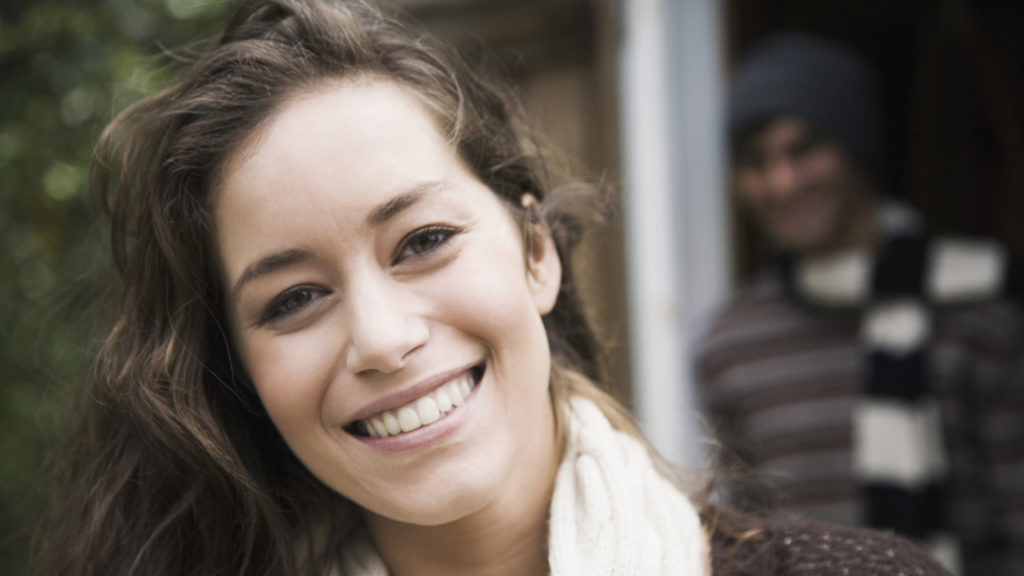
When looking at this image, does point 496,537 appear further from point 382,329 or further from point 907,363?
point 907,363

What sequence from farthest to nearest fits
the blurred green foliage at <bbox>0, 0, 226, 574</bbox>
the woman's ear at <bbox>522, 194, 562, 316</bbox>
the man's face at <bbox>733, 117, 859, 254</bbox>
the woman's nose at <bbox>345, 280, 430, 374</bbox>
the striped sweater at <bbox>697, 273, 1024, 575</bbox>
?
the man's face at <bbox>733, 117, 859, 254</bbox> < the striped sweater at <bbox>697, 273, 1024, 575</bbox> < the blurred green foliage at <bbox>0, 0, 226, 574</bbox> < the woman's ear at <bbox>522, 194, 562, 316</bbox> < the woman's nose at <bbox>345, 280, 430, 374</bbox>

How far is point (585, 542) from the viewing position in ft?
4.52

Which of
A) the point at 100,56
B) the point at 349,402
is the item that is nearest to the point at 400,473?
the point at 349,402

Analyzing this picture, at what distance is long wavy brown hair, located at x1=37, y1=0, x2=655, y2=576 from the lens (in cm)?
141

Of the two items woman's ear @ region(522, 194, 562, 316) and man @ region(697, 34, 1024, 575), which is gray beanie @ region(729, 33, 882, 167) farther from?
woman's ear @ region(522, 194, 562, 316)

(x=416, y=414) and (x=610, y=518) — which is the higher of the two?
(x=416, y=414)

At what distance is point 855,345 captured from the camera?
2781mm

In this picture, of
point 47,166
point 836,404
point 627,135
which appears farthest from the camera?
point 627,135

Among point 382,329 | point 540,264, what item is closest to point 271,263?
point 382,329

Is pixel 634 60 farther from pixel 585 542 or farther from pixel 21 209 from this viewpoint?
pixel 585 542

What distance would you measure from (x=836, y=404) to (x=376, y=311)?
1.86 meters

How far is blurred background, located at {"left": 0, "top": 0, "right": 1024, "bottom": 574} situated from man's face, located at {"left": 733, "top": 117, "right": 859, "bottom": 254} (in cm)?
37

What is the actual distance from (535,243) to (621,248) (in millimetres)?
1755

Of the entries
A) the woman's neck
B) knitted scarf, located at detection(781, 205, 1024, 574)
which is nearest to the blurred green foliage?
the woman's neck
